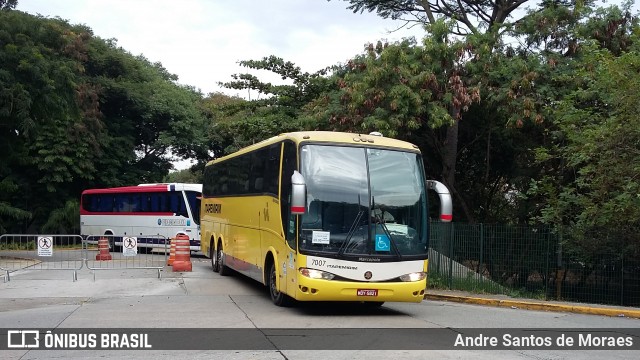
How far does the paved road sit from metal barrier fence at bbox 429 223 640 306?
5.90 feet

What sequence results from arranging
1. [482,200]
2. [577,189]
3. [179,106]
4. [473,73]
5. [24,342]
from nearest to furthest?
[24,342] < [577,189] < [473,73] < [482,200] < [179,106]

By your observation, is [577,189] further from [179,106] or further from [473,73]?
[179,106]

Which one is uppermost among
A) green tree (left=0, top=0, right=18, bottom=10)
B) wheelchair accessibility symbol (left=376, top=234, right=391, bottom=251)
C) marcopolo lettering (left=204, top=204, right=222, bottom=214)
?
green tree (left=0, top=0, right=18, bottom=10)

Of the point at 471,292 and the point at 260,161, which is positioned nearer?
the point at 260,161

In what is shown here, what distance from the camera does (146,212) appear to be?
3152 centimetres

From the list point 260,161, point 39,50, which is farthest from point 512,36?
point 39,50

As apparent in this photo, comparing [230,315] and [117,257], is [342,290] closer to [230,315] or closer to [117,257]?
[230,315]

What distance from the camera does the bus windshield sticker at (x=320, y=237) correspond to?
11.7 metres

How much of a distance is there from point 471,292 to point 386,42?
9710 mm

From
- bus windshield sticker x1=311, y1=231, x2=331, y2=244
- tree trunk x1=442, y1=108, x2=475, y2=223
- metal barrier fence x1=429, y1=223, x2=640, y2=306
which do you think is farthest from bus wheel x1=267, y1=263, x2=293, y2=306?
tree trunk x1=442, y1=108, x2=475, y2=223

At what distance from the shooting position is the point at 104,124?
3928 cm

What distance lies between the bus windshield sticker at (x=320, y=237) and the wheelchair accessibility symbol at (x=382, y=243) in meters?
0.90

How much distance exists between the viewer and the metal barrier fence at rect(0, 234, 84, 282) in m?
18.3

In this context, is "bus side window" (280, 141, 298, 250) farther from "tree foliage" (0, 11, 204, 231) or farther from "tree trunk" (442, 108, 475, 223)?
"tree foliage" (0, 11, 204, 231)
